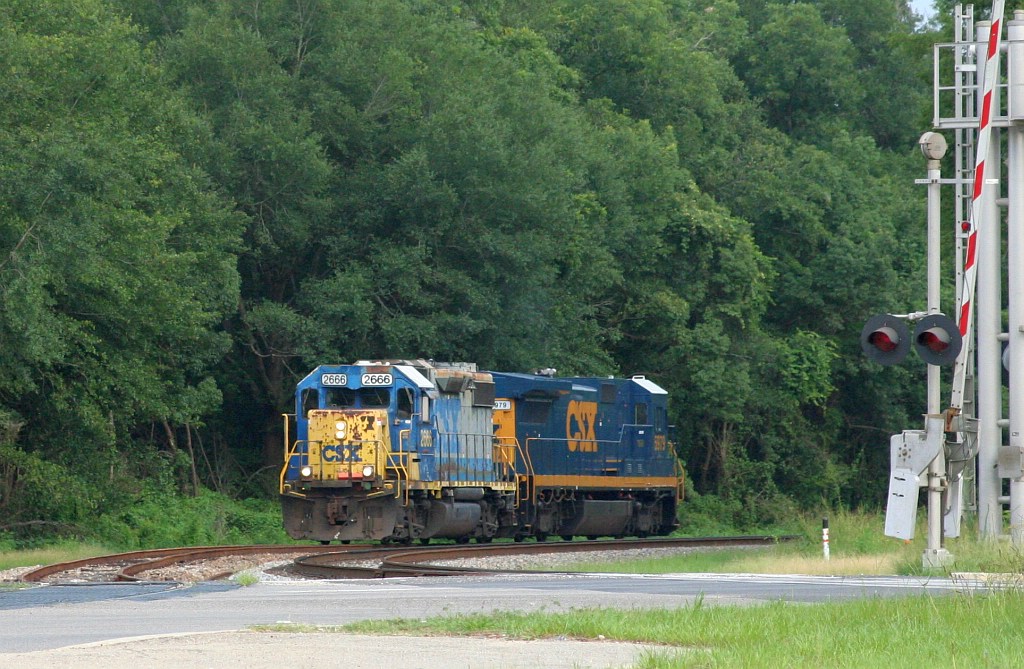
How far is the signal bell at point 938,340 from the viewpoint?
16.6m

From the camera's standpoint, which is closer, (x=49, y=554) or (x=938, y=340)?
(x=938, y=340)

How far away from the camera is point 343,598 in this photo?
1606 cm

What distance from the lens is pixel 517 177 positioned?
38.6 metres

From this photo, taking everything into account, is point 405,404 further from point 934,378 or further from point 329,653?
point 329,653

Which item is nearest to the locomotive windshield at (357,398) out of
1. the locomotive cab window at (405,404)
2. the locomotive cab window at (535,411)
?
the locomotive cab window at (405,404)

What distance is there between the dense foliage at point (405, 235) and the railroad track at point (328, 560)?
222 inches

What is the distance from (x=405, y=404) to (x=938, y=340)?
484 inches

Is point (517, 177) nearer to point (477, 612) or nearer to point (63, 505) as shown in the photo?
point (63, 505)

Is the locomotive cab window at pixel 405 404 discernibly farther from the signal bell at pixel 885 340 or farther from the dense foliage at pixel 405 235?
the signal bell at pixel 885 340

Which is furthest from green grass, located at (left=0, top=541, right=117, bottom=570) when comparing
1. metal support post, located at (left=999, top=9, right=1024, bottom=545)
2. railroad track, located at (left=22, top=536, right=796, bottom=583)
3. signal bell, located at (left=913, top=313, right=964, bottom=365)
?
metal support post, located at (left=999, top=9, right=1024, bottom=545)

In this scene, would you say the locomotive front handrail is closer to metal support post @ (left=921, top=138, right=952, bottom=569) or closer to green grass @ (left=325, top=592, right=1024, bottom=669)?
metal support post @ (left=921, top=138, right=952, bottom=569)

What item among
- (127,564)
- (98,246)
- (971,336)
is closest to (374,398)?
(127,564)

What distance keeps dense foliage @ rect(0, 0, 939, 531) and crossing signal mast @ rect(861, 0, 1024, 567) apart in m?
15.7

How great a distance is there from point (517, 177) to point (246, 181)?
6874mm
